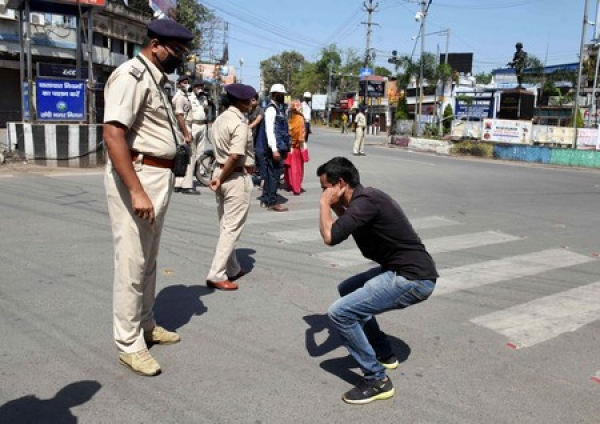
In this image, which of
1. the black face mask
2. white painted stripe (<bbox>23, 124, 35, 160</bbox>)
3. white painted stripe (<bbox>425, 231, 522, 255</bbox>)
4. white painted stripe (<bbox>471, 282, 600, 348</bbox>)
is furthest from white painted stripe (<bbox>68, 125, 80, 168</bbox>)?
white painted stripe (<bbox>471, 282, 600, 348</bbox>)

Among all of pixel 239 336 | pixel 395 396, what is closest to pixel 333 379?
pixel 395 396

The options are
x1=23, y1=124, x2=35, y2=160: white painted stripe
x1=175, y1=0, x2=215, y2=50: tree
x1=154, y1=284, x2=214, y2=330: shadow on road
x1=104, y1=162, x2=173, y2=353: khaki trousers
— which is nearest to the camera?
x1=104, y1=162, x2=173, y2=353: khaki trousers

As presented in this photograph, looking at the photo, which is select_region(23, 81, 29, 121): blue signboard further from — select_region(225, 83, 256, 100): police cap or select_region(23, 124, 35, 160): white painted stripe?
select_region(225, 83, 256, 100): police cap

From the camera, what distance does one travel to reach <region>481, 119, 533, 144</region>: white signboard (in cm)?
2573

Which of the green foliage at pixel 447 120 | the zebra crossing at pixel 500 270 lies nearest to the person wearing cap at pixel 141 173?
the zebra crossing at pixel 500 270

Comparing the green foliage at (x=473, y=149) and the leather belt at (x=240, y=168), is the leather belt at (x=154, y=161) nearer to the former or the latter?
the leather belt at (x=240, y=168)

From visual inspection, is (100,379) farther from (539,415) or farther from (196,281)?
(539,415)

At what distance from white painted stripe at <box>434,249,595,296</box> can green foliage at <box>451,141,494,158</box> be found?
20026 mm

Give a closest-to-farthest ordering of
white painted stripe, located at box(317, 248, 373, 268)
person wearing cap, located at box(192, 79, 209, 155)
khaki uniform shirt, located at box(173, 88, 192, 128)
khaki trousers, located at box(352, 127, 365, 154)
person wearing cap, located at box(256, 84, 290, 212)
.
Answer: white painted stripe, located at box(317, 248, 373, 268)
person wearing cap, located at box(256, 84, 290, 212)
khaki uniform shirt, located at box(173, 88, 192, 128)
person wearing cap, located at box(192, 79, 209, 155)
khaki trousers, located at box(352, 127, 365, 154)

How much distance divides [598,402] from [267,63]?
110m

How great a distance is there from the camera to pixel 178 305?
4.74 metres

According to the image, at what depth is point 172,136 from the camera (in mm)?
3594

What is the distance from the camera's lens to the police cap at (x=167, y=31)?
344cm

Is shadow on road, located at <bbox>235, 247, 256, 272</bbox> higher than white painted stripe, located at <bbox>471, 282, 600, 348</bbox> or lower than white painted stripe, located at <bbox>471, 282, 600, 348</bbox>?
higher
